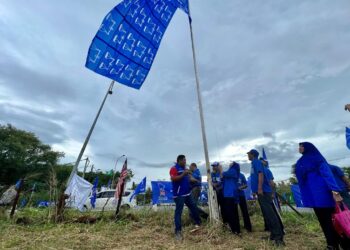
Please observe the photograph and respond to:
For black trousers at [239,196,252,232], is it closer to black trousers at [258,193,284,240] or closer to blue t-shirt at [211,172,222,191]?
blue t-shirt at [211,172,222,191]

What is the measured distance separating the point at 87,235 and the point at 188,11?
6209 millimetres

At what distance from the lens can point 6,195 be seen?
8.13 metres

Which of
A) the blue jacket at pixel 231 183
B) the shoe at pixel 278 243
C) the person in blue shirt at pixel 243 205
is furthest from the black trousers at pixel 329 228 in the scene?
the person in blue shirt at pixel 243 205

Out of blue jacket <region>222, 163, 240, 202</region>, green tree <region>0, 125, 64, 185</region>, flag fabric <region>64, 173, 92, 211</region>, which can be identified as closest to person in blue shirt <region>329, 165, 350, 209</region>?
blue jacket <region>222, 163, 240, 202</region>

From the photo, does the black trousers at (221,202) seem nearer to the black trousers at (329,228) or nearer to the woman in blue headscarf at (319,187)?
the woman in blue headscarf at (319,187)

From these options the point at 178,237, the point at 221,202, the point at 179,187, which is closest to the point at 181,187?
the point at 179,187

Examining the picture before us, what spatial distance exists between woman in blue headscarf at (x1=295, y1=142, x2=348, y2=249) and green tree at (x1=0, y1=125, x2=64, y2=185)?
28064 mm

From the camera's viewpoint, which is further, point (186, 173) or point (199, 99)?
point (199, 99)

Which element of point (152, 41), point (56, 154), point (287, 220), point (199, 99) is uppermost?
point (56, 154)

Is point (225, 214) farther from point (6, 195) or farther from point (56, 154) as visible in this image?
point (56, 154)

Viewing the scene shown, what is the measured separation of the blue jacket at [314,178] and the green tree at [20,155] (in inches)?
1104

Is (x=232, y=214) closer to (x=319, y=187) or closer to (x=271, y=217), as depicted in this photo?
(x=271, y=217)

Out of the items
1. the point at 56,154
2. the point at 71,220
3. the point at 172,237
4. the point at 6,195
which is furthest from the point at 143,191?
the point at 56,154

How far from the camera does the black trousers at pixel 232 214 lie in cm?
549
